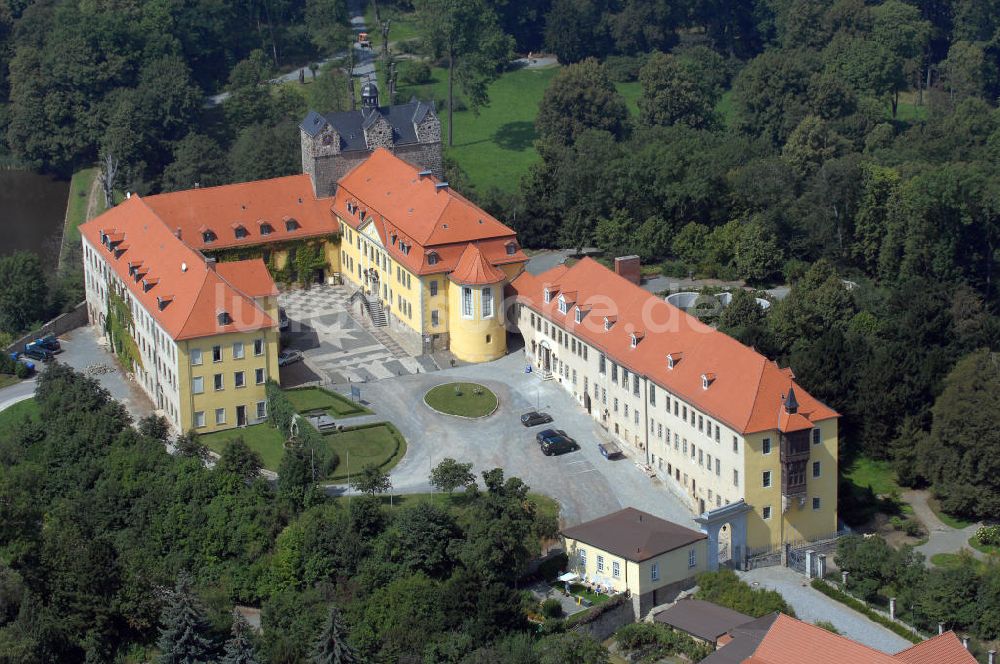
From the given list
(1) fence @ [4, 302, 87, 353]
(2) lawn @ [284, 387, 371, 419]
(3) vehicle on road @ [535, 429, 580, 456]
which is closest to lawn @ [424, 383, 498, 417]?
(2) lawn @ [284, 387, 371, 419]

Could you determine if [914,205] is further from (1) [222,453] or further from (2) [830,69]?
(1) [222,453]

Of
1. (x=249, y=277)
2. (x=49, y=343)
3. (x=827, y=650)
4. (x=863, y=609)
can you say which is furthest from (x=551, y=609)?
(x=49, y=343)

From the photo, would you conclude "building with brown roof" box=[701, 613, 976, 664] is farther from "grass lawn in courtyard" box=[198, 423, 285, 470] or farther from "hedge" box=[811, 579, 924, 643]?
"grass lawn in courtyard" box=[198, 423, 285, 470]

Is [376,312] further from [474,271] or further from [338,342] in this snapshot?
[474,271]

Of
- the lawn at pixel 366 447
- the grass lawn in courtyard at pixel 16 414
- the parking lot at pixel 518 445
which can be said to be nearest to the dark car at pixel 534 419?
the parking lot at pixel 518 445

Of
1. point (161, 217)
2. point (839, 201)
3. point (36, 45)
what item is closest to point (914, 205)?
point (839, 201)

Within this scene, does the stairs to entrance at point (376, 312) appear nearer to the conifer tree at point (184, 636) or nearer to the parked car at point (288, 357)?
the parked car at point (288, 357)
